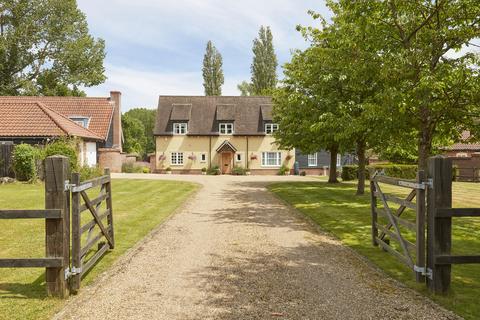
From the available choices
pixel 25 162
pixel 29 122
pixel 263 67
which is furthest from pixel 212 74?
pixel 25 162

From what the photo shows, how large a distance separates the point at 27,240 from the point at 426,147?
1232cm

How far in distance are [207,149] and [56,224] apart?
1574 inches

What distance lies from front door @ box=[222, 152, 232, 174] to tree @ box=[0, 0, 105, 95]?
25.3 meters

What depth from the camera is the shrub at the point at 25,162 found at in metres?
23.0

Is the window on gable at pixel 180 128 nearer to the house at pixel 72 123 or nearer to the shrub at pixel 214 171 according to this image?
the shrub at pixel 214 171

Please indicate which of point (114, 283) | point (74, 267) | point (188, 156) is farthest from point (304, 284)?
point (188, 156)

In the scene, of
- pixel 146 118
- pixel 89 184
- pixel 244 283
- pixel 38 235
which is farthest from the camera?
pixel 146 118

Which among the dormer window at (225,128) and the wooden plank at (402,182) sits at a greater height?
the dormer window at (225,128)

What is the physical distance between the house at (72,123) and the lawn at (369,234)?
18.4 meters

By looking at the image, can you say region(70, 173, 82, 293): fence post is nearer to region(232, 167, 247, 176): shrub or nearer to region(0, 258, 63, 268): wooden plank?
region(0, 258, 63, 268): wooden plank

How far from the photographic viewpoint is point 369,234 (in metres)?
10.3

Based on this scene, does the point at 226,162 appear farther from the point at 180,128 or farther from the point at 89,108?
the point at 89,108

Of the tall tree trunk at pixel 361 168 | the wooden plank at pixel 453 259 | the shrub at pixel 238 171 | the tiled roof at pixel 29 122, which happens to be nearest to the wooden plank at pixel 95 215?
the wooden plank at pixel 453 259

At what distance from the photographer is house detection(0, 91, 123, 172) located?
26.9 metres
